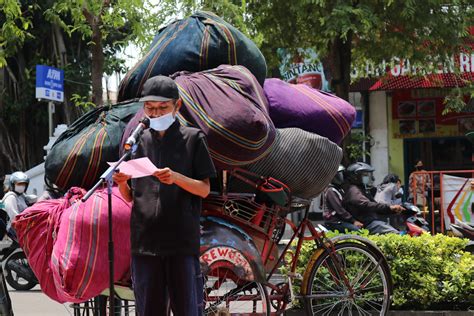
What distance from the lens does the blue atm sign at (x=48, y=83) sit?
19.7 meters

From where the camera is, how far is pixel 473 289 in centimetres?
827

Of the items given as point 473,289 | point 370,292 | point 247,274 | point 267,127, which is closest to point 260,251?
point 247,274

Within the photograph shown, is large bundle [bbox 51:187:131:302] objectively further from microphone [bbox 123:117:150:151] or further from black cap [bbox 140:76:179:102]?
black cap [bbox 140:76:179:102]

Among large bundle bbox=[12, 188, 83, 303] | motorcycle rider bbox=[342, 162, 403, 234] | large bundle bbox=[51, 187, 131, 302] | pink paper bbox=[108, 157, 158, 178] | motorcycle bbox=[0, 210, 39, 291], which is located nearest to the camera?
pink paper bbox=[108, 157, 158, 178]

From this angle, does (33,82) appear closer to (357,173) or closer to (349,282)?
(357,173)

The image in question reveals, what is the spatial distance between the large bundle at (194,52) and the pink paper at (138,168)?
172 cm

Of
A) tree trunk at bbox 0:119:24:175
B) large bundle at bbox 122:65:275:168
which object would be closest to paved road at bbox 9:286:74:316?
large bundle at bbox 122:65:275:168

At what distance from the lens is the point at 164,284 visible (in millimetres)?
4949

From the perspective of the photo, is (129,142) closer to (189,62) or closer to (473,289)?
(189,62)

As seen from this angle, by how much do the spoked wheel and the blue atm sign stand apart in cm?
1398

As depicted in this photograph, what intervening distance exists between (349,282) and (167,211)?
2818mm

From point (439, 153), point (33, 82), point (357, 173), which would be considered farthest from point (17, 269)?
point (33, 82)

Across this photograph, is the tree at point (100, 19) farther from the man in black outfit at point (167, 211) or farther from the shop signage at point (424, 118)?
the shop signage at point (424, 118)

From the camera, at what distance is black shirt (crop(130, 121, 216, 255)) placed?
190 inches
